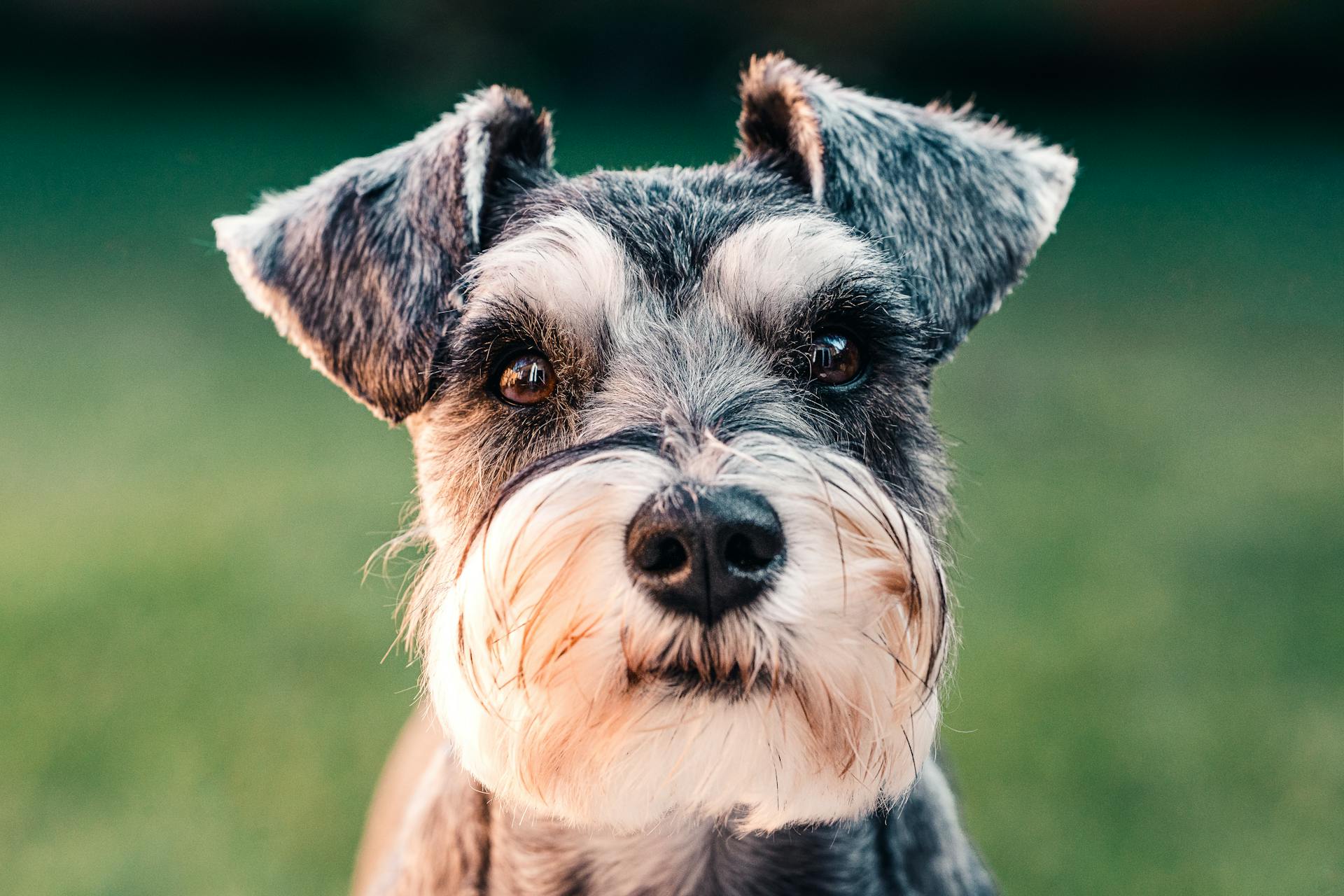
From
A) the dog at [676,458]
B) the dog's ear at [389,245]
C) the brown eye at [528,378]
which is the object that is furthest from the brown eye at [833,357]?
the dog's ear at [389,245]

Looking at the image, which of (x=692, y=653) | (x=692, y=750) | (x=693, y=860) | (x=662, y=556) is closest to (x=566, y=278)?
(x=662, y=556)

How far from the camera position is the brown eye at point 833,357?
8.05 feet

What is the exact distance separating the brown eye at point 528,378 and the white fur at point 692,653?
1.18 ft

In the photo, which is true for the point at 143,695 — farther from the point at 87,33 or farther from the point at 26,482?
the point at 87,33

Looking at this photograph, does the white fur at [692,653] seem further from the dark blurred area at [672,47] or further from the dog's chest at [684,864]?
the dark blurred area at [672,47]

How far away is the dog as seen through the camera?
6.39 ft

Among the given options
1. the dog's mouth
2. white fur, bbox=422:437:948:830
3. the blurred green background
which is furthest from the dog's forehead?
the blurred green background

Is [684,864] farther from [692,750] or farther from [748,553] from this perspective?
[748,553]

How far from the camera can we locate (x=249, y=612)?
19.6ft

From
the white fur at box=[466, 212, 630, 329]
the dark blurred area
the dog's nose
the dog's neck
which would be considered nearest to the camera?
the dog's nose

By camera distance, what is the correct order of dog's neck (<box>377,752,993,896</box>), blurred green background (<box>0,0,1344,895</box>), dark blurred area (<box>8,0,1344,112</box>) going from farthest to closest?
dark blurred area (<box>8,0,1344,112</box>), blurred green background (<box>0,0,1344,895</box>), dog's neck (<box>377,752,993,896</box>)

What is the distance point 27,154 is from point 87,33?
5.78 ft

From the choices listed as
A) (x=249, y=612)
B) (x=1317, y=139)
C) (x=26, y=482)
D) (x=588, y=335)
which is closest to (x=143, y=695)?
(x=249, y=612)

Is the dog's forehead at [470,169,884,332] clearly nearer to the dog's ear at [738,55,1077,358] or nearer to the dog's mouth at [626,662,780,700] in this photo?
the dog's ear at [738,55,1077,358]
